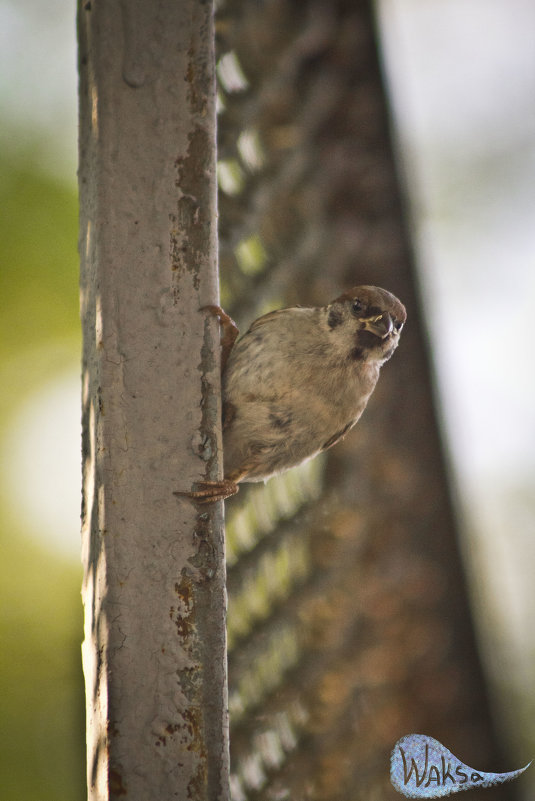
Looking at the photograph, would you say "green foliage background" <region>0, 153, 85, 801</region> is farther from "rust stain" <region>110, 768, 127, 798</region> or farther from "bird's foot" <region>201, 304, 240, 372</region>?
"rust stain" <region>110, 768, 127, 798</region>

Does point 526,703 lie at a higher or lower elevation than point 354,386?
lower

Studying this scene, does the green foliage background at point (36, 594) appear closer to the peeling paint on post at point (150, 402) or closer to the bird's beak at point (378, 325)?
the bird's beak at point (378, 325)

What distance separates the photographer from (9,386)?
8.60 ft

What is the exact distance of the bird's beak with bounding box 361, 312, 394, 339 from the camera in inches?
75.4

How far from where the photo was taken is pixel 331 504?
2324 mm

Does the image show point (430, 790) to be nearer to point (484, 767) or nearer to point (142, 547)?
point (142, 547)

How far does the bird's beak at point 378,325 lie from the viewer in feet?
6.29

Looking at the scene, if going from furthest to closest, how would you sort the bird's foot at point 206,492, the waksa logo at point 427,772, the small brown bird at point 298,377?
the small brown bird at point 298,377 < the waksa logo at point 427,772 < the bird's foot at point 206,492

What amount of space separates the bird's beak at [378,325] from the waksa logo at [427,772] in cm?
85

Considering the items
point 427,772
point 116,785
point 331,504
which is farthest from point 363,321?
point 116,785

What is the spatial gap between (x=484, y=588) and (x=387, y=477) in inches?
17.7

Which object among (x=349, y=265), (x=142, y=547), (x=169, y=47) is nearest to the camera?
(x=142, y=547)

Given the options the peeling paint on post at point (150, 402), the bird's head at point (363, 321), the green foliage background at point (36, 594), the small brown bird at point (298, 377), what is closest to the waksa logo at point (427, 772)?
the peeling paint on post at point (150, 402)

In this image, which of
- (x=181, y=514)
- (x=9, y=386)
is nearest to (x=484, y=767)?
(x=181, y=514)
